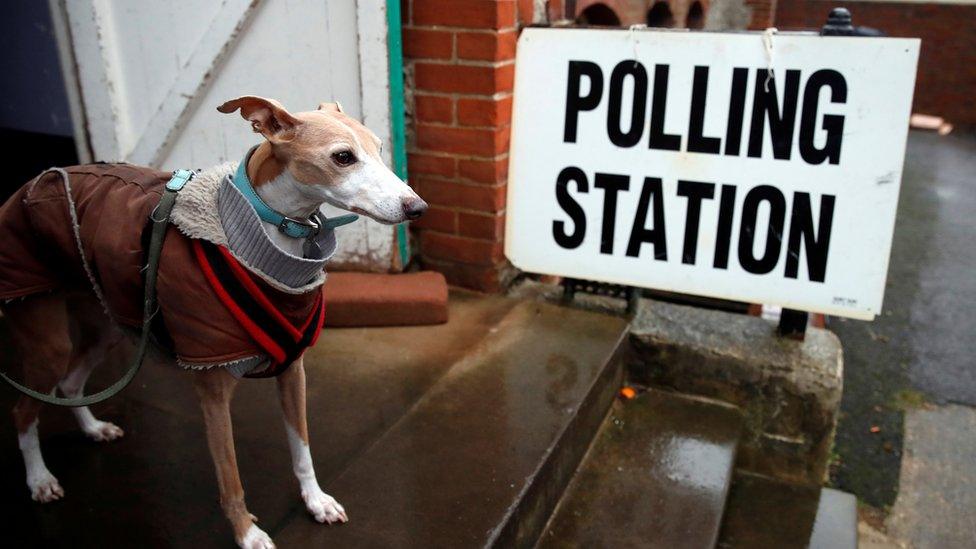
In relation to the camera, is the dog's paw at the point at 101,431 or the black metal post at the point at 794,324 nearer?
the dog's paw at the point at 101,431

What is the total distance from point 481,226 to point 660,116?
2.89 feet

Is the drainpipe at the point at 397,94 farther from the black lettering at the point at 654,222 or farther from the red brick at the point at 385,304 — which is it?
the black lettering at the point at 654,222

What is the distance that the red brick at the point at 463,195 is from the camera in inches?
133

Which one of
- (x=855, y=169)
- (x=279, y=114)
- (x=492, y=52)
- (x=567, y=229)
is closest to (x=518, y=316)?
(x=567, y=229)

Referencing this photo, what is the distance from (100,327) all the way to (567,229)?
5.90 ft

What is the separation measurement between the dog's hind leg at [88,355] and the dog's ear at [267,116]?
38.7 inches

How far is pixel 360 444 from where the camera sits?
2506 mm

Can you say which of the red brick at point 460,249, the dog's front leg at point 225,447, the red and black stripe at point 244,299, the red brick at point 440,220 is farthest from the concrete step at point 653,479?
the red and black stripe at point 244,299

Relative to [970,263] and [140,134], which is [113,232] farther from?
[970,263]

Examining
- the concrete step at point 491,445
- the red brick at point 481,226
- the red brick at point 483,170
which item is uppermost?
the red brick at point 483,170

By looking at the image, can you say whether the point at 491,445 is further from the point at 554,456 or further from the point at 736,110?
the point at 736,110

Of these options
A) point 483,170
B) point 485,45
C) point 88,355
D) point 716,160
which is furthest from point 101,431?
point 716,160

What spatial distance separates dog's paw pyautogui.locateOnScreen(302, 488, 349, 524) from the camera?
83.1 inches

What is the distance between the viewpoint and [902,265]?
609cm
